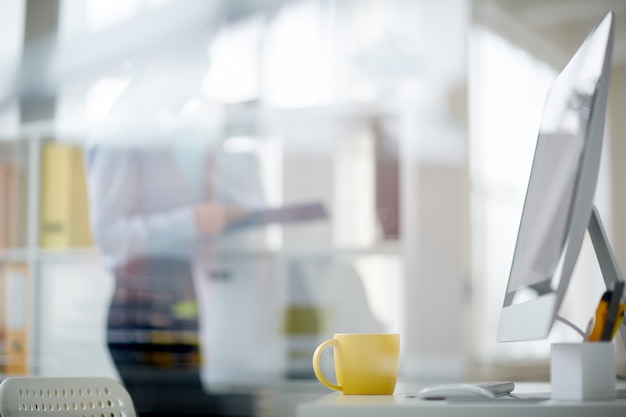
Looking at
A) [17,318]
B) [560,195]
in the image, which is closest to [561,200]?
[560,195]

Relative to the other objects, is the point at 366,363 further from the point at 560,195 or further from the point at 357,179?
the point at 357,179

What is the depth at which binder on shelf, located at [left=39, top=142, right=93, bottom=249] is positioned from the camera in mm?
2971

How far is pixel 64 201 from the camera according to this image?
2990 millimetres

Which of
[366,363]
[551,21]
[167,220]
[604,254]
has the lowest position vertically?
[366,363]

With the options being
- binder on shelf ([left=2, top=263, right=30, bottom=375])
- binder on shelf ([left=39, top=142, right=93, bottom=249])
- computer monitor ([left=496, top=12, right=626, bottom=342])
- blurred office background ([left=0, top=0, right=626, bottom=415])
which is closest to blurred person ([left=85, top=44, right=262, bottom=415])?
blurred office background ([left=0, top=0, right=626, bottom=415])

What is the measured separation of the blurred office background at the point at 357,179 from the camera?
2.77 metres

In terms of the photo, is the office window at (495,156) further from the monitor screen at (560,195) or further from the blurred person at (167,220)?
the monitor screen at (560,195)

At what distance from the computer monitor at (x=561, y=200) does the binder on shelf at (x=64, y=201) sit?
2208 mm

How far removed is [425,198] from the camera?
9.09ft

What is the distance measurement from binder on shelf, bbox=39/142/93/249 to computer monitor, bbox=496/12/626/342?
7.24ft

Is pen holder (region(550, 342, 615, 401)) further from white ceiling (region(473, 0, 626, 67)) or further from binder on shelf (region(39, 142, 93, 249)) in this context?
binder on shelf (region(39, 142, 93, 249))

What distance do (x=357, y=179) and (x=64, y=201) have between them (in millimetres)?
993

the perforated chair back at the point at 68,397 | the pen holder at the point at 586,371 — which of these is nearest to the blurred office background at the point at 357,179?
the perforated chair back at the point at 68,397

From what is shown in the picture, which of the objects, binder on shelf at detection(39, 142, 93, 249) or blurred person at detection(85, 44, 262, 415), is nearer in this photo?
blurred person at detection(85, 44, 262, 415)
